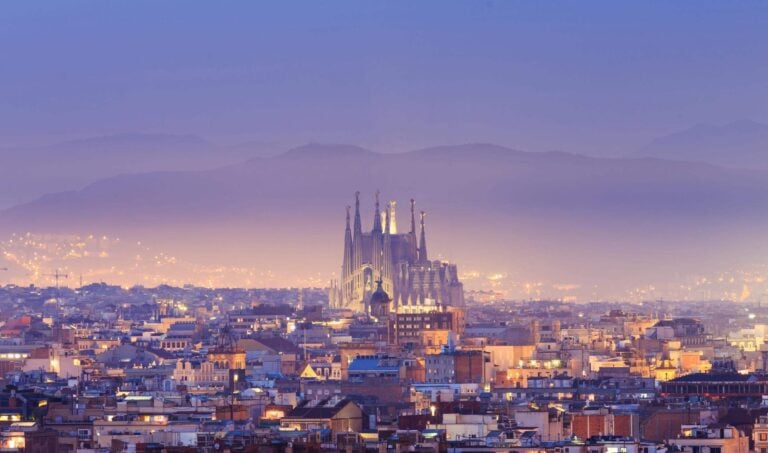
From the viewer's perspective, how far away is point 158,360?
15212 centimetres

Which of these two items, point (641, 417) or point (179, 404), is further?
point (179, 404)

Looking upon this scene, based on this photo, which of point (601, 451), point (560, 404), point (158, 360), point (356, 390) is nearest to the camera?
point (601, 451)

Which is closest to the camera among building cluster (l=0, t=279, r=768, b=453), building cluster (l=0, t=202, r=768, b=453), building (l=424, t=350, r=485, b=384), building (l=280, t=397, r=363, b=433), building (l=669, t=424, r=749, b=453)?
building (l=669, t=424, r=749, b=453)

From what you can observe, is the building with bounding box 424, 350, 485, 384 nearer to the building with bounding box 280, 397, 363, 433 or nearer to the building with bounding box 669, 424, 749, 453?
the building with bounding box 280, 397, 363, 433

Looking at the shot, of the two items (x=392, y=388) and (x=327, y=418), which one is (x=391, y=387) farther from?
(x=327, y=418)

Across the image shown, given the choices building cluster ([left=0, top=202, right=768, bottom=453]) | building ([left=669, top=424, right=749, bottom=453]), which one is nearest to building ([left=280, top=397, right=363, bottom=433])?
building cluster ([left=0, top=202, right=768, bottom=453])

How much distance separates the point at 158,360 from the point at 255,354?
26.5 feet

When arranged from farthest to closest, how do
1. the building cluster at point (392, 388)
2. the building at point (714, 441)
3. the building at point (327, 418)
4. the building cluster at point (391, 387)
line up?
the building at point (327, 418)
the building cluster at point (391, 387)
the building cluster at point (392, 388)
the building at point (714, 441)

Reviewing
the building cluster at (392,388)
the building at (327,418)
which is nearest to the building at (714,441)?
the building cluster at (392,388)

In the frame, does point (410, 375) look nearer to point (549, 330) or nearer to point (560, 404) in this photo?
point (560, 404)

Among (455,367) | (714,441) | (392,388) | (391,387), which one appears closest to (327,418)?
(714,441)

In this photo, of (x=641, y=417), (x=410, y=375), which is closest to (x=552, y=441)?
(x=641, y=417)

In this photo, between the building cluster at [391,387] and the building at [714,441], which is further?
the building cluster at [391,387]

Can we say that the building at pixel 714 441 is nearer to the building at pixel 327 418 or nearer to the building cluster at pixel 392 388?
the building cluster at pixel 392 388
